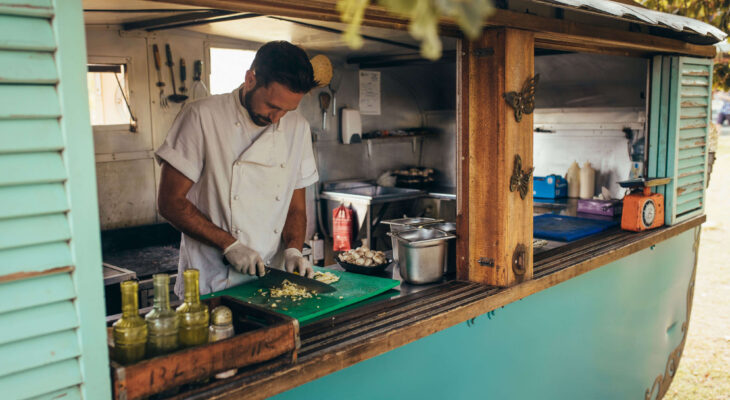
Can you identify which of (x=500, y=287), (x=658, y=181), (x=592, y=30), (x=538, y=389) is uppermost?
(x=592, y=30)

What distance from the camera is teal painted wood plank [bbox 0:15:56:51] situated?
1.41 m

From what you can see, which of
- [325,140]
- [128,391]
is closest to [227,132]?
[128,391]

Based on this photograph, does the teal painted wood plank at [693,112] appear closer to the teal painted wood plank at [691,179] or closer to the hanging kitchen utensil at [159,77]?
the teal painted wood plank at [691,179]

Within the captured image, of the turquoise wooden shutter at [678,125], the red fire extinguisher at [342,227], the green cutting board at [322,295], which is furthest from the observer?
the red fire extinguisher at [342,227]

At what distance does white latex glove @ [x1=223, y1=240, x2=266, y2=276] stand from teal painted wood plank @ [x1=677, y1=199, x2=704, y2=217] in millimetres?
3396

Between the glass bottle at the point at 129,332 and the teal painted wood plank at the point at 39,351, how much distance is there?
0.15 meters

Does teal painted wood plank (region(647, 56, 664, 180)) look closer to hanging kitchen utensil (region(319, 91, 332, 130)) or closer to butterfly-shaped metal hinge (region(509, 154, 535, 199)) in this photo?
butterfly-shaped metal hinge (region(509, 154, 535, 199))

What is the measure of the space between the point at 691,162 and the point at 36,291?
15.3 ft

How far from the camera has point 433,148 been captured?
7.46m

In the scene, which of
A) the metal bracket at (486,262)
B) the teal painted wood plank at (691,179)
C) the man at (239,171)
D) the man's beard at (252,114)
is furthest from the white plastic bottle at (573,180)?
the man's beard at (252,114)

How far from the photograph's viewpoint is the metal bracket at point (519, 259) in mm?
3041

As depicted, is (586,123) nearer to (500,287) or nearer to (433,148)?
(433,148)

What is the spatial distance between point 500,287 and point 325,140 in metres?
3.79

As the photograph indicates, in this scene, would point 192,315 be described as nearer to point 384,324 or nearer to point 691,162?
point 384,324
